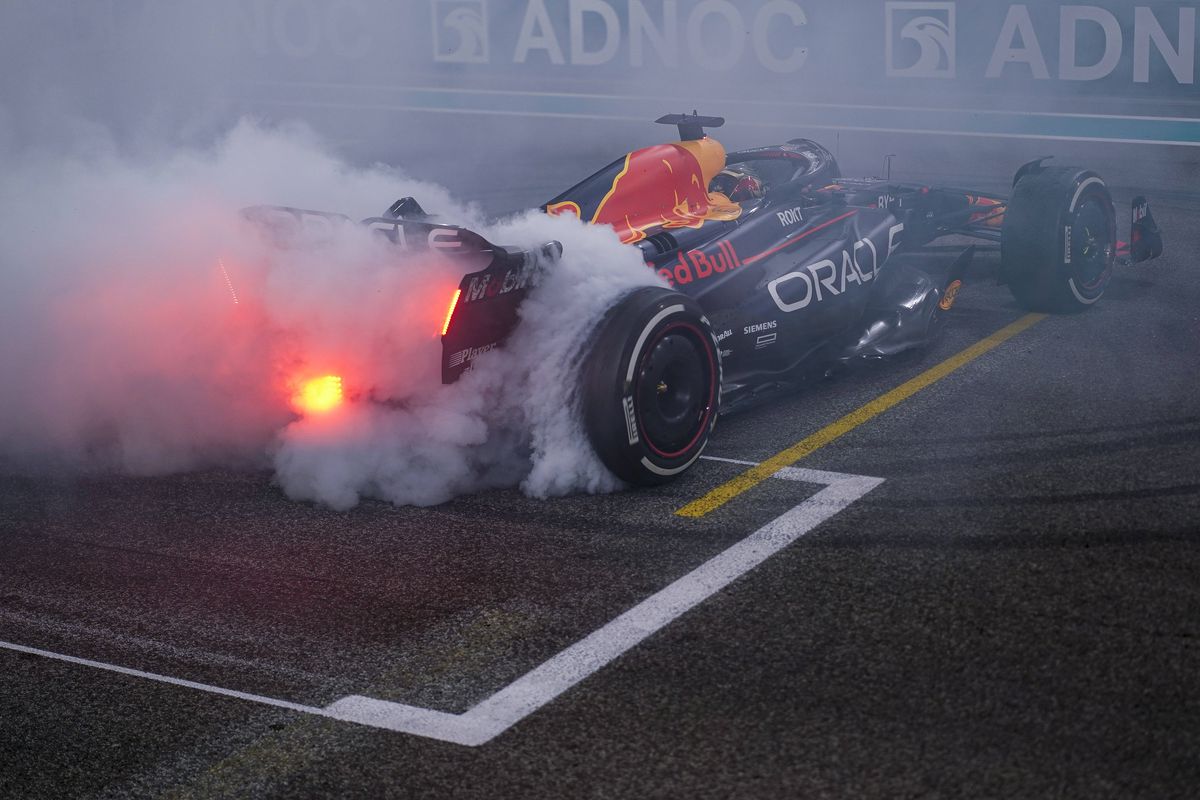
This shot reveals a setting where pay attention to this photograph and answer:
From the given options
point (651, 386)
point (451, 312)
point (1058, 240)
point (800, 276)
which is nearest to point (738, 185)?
point (800, 276)

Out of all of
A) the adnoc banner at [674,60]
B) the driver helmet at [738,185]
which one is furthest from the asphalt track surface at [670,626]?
the adnoc banner at [674,60]

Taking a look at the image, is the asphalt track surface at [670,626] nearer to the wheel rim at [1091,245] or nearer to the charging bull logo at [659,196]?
the charging bull logo at [659,196]

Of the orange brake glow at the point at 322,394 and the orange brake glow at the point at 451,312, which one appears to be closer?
the orange brake glow at the point at 451,312

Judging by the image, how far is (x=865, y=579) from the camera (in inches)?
148

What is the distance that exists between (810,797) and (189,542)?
7.83 feet

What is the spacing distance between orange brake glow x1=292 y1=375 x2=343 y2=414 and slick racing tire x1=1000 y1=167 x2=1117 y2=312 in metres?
3.57

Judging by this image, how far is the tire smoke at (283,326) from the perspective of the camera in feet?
14.7

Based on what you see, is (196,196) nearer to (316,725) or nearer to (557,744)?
(316,725)

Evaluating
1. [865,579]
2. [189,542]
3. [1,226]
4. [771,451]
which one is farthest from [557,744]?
[1,226]

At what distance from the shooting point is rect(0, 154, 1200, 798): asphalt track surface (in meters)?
2.93

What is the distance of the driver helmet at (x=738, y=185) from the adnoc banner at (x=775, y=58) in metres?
3.48

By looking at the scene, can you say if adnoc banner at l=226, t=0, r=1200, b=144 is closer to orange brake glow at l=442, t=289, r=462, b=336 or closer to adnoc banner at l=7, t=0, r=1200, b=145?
adnoc banner at l=7, t=0, r=1200, b=145

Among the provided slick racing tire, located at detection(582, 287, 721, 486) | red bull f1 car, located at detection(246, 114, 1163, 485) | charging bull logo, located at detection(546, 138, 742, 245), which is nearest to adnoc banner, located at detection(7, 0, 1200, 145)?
charging bull logo, located at detection(546, 138, 742, 245)

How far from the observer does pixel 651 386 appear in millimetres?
4578
